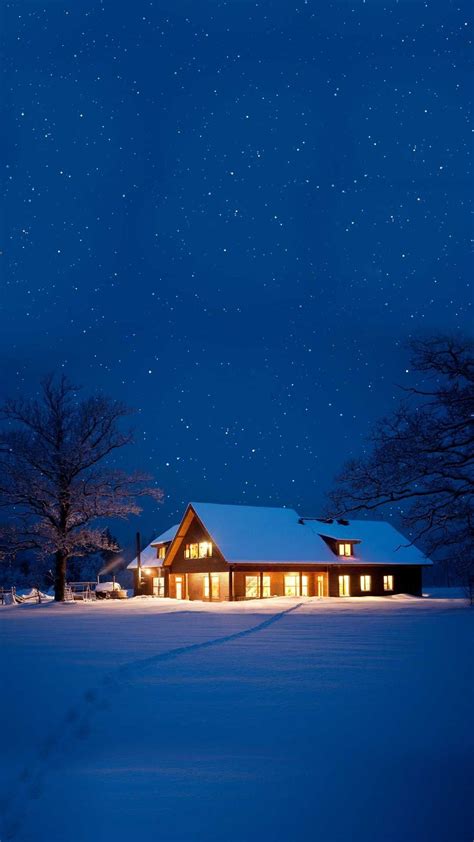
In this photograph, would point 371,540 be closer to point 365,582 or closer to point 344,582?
point 365,582

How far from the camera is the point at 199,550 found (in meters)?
48.7

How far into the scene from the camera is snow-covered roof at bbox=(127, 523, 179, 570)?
5688 cm

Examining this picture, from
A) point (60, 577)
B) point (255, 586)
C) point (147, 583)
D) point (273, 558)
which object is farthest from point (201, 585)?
point (147, 583)

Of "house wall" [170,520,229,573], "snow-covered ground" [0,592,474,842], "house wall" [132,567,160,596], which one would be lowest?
"house wall" [132,567,160,596]

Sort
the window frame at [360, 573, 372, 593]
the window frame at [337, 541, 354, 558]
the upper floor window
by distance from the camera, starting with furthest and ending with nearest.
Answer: the window frame at [360, 573, 372, 593]
the window frame at [337, 541, 354, 558]
the upper floor window

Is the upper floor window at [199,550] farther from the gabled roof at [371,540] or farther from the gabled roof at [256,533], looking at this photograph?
the gabled roof at [371,540]

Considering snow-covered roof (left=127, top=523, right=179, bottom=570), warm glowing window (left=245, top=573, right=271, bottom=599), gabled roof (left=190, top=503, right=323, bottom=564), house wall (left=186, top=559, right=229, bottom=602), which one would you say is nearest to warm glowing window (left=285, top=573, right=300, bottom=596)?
gabled roof (left=190, top=503, right=323, bottom=564)

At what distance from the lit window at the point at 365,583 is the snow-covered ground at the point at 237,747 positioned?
3993 cm

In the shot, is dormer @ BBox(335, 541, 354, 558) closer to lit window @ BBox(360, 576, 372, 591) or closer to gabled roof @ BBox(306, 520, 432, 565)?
gabled roof @ BBox(306, 520, 432, 565)

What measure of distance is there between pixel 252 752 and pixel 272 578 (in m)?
41.5

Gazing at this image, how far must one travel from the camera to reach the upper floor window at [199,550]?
47562 millimetres

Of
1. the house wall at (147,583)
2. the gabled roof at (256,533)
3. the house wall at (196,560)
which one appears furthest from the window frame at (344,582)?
the house wall at (147,583)

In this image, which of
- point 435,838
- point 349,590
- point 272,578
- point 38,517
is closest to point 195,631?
point 435,838

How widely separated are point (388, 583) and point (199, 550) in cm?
1575
